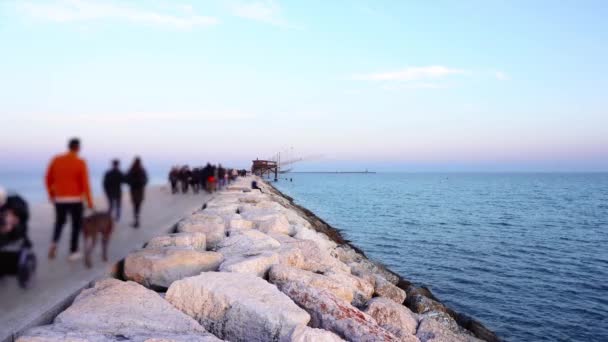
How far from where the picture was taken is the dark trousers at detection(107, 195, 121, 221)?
1.77 meters

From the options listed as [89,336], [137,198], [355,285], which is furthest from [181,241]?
[137,198]

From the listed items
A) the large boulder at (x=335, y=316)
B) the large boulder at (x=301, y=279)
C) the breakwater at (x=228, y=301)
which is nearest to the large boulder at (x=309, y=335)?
the breakwater at (x=228, y=301)

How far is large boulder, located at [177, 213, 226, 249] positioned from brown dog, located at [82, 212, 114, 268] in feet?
19.1

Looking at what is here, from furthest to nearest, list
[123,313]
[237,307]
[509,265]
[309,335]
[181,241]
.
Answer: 1. [509,265]
2. [181,241]
3. [237,307]
4. [123,313]
5. [309,335]

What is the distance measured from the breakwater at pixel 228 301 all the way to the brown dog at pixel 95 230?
191 cm

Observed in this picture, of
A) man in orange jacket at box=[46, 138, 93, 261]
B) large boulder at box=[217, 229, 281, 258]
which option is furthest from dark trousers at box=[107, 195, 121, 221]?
large boulder at box=[217, 229, 281, 258]

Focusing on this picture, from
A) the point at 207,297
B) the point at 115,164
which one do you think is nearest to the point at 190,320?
the point at 207,297

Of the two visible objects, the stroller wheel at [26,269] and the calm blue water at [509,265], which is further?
the calm blue water at [509,265]

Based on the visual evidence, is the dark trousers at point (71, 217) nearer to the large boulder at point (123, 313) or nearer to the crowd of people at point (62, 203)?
the crowd of people at point (62, 203)

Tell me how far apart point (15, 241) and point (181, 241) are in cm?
536

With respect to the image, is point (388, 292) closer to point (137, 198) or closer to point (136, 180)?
point (137, 198)

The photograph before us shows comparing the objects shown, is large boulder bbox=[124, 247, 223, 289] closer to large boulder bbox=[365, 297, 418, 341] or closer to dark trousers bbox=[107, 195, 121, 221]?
large boulder bbox=[365, 297, 418, 341]

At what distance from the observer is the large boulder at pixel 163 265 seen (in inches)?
208

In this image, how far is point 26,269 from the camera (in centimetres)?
177
